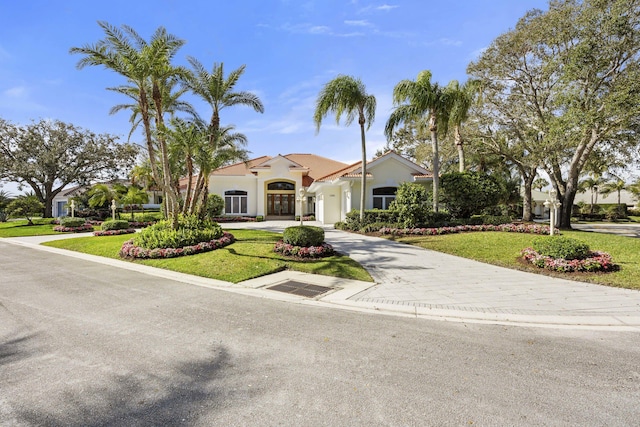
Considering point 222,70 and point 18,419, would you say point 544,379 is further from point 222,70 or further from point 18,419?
point 222,70

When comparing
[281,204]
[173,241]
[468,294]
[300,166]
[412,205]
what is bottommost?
[468,294]

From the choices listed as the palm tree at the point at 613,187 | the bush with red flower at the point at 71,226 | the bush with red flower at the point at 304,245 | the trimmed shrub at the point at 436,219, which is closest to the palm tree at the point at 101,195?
the bush with red flower at the point at 71,226

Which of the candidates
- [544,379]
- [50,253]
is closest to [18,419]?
[544,379]

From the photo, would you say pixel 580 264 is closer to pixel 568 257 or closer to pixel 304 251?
pixel 568 257

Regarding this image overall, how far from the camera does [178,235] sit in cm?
1251

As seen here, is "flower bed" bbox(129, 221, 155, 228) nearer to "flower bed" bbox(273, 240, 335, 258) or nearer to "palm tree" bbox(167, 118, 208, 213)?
"palm tree" bbox(167, 118, 208, 213)

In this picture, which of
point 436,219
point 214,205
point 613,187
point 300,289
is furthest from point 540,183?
point 300,289

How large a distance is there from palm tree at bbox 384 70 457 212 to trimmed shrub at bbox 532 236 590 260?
841 cm

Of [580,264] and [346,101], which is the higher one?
[346,101]

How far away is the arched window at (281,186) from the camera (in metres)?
30.9

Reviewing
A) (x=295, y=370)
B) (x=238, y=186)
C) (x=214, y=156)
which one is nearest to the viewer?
(x=295, y=370)

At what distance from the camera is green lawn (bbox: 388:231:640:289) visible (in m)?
8.52

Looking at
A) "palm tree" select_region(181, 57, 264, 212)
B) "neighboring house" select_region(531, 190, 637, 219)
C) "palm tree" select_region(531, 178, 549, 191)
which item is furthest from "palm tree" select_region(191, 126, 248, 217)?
"palm tree" select_region(531, 178, 549, 191)

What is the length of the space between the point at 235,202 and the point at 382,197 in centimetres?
1441
